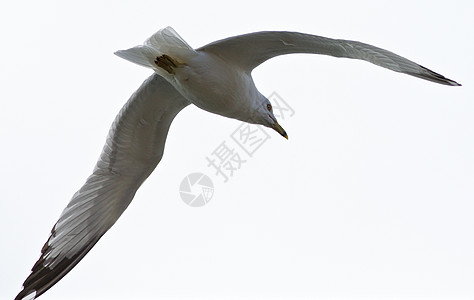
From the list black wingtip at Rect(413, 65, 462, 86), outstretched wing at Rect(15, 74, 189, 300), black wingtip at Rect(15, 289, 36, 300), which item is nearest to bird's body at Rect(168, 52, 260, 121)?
outstretched wing at Rect(15, 74, 189, 300)

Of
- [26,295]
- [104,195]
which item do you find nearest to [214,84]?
[104,195]

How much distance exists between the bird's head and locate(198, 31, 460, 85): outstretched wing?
0.19m

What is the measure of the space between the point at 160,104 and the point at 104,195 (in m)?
0.69

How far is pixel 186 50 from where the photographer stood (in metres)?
3.62

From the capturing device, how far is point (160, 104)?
13.5ft

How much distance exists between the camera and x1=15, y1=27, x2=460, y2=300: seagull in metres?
3.53

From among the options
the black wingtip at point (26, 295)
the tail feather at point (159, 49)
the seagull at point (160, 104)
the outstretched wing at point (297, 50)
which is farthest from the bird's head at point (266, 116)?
the black wingtip at point (26, 295)

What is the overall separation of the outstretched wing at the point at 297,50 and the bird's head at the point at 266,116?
0.19 metres

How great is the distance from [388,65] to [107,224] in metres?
1.97

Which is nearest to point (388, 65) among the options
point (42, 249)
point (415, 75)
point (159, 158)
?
point (415, 75)

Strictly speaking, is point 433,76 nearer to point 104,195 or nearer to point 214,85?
point 214,85

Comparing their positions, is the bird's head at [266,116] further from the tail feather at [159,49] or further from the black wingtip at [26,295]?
the black wingtip at [26,295]

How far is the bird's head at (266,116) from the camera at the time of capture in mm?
3865

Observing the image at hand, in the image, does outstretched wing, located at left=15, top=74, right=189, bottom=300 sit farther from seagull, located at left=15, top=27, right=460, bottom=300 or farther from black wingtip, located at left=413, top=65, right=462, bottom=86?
black wingtip, located at left=413, top=65, right=462, bottom=86
